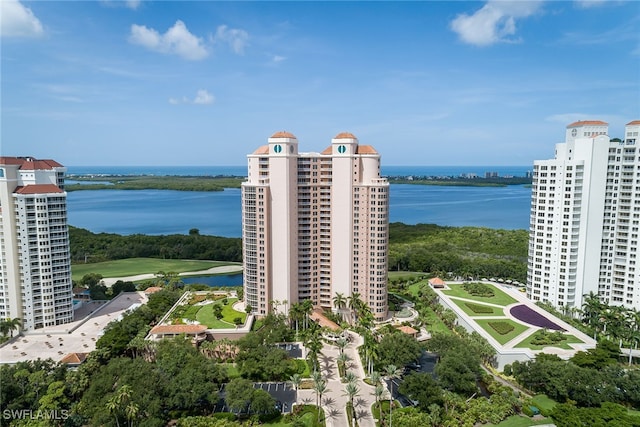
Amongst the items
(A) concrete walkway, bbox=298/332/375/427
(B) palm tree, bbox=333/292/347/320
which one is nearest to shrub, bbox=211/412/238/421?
(A) concrete walkway, bbox=298/332/375/427

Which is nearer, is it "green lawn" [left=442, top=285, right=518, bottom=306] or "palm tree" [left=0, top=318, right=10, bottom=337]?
"palm tree" [left=0, top=318, right=10, bottom=337]

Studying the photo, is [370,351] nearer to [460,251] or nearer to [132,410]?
[132,410]

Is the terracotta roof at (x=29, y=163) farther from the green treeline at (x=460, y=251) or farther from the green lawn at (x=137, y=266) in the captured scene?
the green treeline at (x=460, y=251)

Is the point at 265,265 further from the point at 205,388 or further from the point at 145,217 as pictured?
the point at 145,217

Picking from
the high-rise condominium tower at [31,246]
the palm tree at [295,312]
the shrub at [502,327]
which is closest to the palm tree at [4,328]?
the high-rise condominium tower at [31,246]

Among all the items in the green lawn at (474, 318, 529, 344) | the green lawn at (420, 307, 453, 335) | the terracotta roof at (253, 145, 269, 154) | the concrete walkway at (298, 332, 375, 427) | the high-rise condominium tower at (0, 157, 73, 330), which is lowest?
the concrete walkway at (298, 332, 375, 427)

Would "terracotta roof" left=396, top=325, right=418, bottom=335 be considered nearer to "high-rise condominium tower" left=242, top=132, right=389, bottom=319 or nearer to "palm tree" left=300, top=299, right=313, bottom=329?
"high-rise condominium tower" left=242, top=132, right=389, bottom=319

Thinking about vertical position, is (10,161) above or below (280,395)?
above

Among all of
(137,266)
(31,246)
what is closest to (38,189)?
(31,246)
